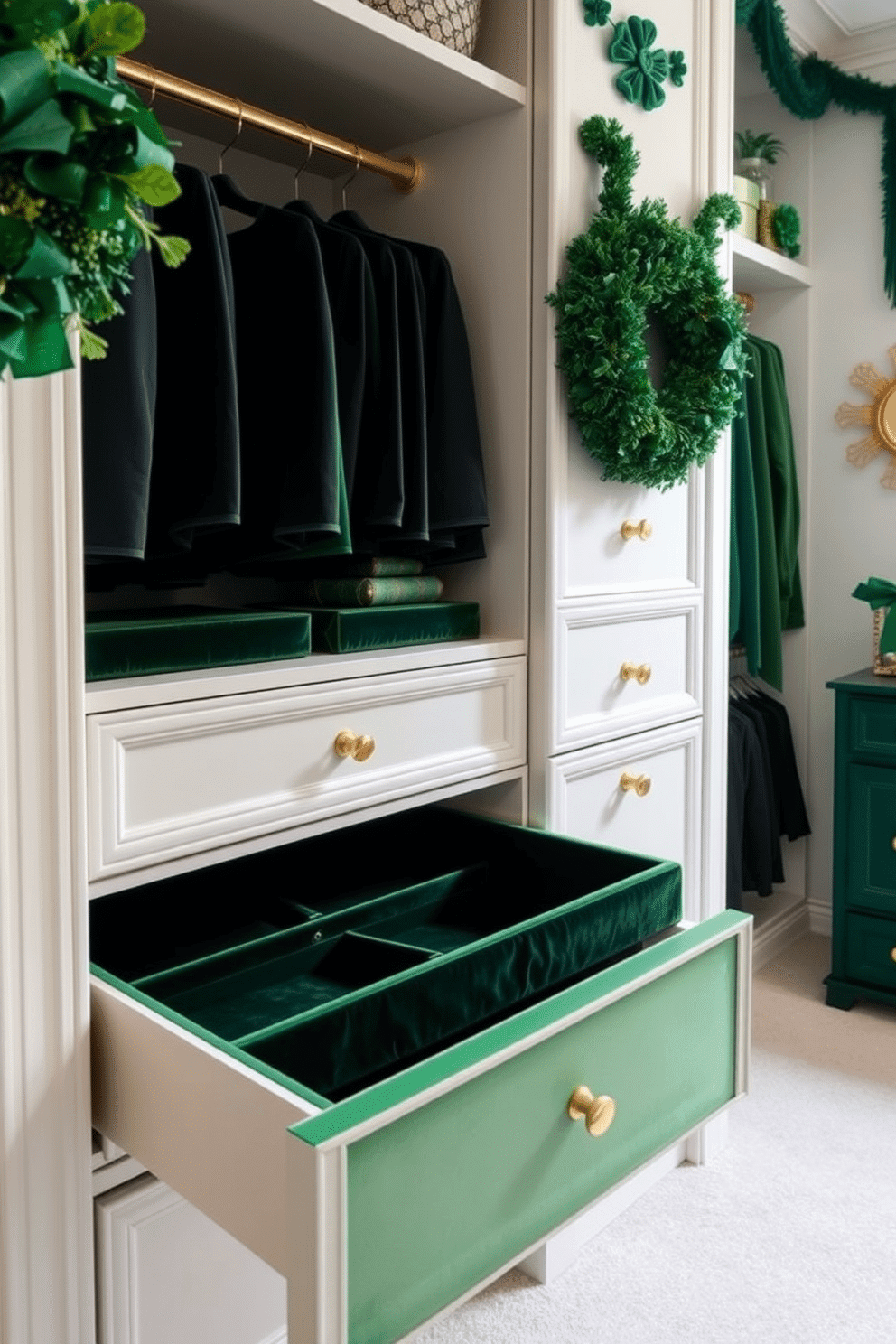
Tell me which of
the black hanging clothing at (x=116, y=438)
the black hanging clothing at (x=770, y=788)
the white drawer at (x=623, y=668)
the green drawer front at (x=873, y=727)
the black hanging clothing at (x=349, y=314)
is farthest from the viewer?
the black hanging clothing at (x=770, y=788)

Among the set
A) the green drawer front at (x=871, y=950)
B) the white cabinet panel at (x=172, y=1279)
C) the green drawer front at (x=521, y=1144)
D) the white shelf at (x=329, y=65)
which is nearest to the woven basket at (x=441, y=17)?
the white shelf at (x=329, y=65)

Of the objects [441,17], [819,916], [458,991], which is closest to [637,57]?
[441,17]

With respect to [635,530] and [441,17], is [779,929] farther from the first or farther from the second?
[441,17]

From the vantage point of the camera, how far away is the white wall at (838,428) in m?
3.16

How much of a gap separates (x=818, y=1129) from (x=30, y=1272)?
174cm

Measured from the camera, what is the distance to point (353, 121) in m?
1.85

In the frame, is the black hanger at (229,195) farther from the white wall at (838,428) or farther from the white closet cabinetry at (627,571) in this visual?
the white wall at (838,428)

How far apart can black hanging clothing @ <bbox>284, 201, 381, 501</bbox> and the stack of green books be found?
0.15 metres

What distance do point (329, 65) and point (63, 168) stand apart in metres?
1.17

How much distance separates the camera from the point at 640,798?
6.88 feet

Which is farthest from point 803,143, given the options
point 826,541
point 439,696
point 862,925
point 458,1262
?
point 458,1262

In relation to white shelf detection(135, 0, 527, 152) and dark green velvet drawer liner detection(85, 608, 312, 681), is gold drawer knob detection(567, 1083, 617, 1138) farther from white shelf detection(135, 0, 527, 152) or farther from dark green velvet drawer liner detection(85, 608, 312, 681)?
white shelf detection(135, 0, 527, 152)

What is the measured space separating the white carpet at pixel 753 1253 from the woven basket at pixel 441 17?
1.90m

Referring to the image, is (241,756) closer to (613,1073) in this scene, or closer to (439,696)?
(439,696)
